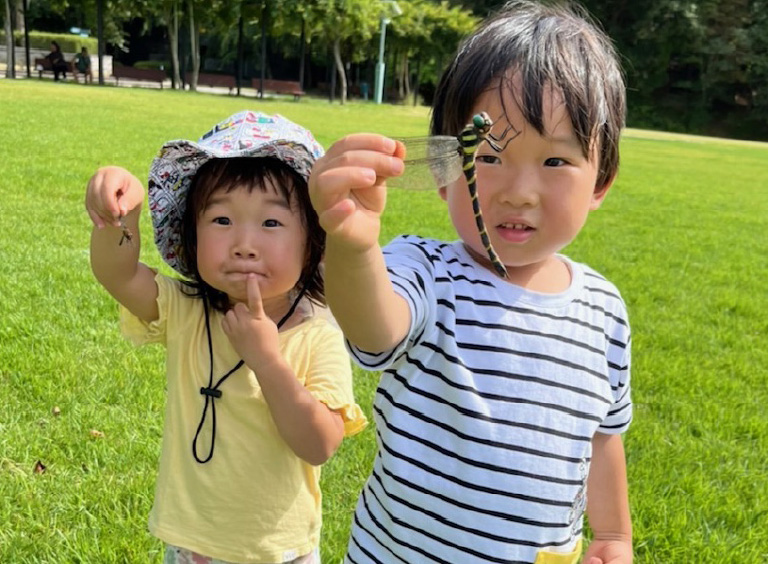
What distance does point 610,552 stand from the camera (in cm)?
150

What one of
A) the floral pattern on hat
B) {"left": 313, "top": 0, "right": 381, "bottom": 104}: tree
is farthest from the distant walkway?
the floral pattern on hat

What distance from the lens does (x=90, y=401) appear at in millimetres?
2766

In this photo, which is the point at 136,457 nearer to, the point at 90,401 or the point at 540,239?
the point at 90,401

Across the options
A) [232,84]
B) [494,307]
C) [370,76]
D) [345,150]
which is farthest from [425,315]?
[370,76]

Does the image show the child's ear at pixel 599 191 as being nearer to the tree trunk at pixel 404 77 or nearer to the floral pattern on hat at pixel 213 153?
the floral pattern on hat at pixel 213 153

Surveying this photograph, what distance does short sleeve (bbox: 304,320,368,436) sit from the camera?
5.04 ft

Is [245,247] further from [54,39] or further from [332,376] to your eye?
[54,39]

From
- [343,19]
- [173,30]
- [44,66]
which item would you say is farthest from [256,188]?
[343,19]

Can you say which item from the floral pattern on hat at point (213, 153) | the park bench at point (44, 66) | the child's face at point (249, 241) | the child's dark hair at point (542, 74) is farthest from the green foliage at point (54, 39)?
the child's dark hair at point (542, 74)

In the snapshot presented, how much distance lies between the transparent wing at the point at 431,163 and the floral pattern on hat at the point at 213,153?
467 mm

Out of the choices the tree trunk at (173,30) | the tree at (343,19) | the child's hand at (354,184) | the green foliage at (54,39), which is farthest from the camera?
the green foliage at (54,39)

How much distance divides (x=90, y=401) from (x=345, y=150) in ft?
7.30

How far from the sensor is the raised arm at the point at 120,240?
4.52ft

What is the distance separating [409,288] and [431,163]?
0.67ft
